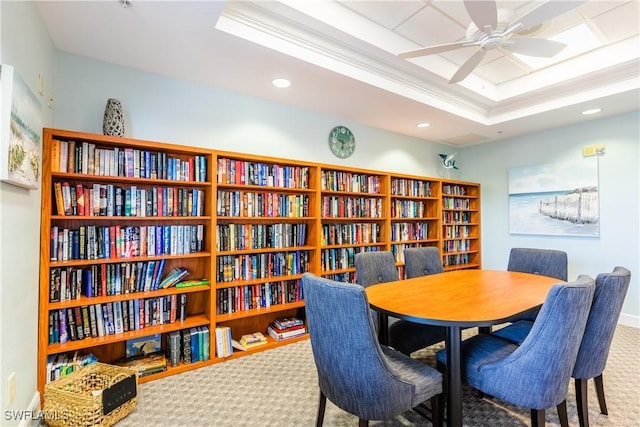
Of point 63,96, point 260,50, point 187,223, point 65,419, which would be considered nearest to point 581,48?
point 260,50

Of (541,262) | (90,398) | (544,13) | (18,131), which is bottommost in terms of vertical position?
(90,398)

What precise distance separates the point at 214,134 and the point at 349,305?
2.25 metres

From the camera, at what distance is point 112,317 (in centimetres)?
217

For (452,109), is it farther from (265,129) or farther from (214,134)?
(214,134)

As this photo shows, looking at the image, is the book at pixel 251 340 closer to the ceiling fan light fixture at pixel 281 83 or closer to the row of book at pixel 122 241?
the row of book at pixel 122 241

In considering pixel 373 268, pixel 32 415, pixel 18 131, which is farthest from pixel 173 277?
pixel 373 268

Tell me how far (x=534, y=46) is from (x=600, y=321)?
1.71m

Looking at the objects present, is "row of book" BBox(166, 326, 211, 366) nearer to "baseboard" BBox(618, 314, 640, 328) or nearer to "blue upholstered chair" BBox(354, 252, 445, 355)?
"blue upholstered chair" BBox(354, 252, 445, 355)

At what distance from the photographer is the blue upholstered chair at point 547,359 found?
1264 millimetres

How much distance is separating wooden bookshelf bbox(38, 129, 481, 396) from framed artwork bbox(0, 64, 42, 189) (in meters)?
0.30

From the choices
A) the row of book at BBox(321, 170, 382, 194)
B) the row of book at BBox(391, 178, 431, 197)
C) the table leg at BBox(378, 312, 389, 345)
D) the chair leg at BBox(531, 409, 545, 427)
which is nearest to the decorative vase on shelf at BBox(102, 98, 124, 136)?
the row of book at BBox(321, 170, 382, 194)

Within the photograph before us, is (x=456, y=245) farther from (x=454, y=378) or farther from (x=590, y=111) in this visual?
(x=454, y=378)

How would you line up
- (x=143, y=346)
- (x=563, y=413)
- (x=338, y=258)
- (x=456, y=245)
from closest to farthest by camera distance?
(x=563, y=413), (x=143, y=346), (x=338, y=258), (x=456, y=245)

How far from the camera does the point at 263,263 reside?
9.36 ft
